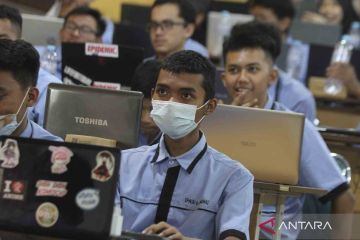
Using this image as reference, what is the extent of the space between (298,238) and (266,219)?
0.56ft

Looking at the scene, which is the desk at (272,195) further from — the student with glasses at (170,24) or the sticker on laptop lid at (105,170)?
the student with glasses at (170,24)

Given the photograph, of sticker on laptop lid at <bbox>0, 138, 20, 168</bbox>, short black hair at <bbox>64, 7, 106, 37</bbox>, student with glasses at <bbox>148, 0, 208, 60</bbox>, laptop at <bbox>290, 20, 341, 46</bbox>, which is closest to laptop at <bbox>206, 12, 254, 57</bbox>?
laptop at <bbox>290, 20, 341, 46</bbox>

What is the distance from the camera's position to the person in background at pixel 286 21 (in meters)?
6.89

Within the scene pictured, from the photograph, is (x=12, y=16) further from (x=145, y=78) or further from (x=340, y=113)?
(x=340, y=113)

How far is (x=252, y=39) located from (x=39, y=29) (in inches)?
68.5

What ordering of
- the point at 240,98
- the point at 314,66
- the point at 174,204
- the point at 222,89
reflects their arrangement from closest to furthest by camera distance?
the point at 174,204
the point at 240,98
the point at 222,89
the point at 314,66

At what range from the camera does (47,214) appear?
7.66 feet

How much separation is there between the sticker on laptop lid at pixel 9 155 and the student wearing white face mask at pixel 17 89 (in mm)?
620

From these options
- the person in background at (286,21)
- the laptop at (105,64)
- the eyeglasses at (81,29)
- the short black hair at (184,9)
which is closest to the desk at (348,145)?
the laptop at (105,64)

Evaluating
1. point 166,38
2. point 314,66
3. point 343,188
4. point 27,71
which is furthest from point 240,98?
point 314,66

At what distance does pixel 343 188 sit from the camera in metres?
3.94

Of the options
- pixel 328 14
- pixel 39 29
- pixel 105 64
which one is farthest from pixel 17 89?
pixel 328 14

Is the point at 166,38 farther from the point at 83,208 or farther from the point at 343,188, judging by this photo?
the point at 83,208

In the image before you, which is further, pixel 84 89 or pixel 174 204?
pixel 84 89
